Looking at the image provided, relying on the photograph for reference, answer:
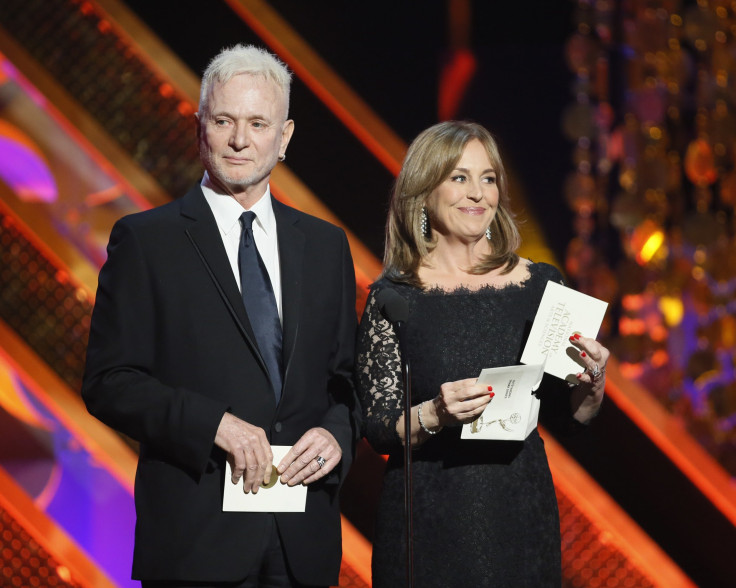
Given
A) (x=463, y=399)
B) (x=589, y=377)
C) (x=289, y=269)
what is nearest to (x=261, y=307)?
(x=289, y=269)

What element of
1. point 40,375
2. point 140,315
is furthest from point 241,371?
point 40,375

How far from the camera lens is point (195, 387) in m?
1.88

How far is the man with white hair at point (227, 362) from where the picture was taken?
181cm

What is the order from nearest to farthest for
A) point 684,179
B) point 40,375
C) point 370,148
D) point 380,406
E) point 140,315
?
point 140,315
point 380,406
point 40,375
point 370,148
point 684,179

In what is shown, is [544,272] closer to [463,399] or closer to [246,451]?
[463,399]

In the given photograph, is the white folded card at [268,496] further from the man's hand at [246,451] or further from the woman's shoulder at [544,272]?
the woman's shoulder at [544,272]

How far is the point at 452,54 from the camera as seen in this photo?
359 centimetres

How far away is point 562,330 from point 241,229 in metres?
0.69

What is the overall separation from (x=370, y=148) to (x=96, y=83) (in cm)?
95

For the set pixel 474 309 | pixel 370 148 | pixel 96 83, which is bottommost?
pixel 474 309

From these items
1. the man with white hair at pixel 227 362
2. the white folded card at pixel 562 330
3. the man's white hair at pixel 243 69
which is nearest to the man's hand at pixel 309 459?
the man with white hair at pixel 227 362

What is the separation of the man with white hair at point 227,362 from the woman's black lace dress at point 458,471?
0.13 m

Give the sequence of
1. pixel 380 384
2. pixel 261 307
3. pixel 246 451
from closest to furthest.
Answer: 1. pixel 246 451
2. pixel 261 307
3. pixel 380 384

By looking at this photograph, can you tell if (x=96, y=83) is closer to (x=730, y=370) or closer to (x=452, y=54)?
(x=452, y=54)
